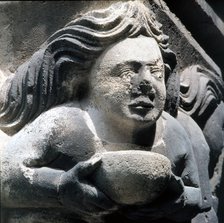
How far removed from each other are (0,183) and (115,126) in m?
0.32

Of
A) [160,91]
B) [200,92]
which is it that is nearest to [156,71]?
[160,91]

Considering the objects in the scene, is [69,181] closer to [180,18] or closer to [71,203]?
[71,203]

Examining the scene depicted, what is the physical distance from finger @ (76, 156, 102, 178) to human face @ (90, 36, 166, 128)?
139 millimetres

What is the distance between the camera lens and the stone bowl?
2.37m

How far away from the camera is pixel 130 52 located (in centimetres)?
250

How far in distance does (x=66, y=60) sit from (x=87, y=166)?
0.96 feet

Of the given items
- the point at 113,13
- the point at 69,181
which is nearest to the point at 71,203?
the point at 69,181

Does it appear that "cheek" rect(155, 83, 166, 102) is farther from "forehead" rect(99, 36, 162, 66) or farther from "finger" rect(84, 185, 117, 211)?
"finger" rect(84, 185, 117, 211)

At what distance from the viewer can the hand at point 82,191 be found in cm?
238

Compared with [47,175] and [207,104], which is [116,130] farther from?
[207,104]

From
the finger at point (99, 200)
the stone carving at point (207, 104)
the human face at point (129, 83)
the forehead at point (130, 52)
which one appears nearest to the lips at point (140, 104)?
the human face at point (129, 83)

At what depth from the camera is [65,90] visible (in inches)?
99.7

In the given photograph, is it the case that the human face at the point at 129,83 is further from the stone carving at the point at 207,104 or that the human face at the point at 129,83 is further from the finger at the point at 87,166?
the stone carving at the point at 207,104

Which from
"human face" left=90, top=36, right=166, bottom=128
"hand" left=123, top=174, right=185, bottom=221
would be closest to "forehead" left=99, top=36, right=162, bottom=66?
"human face" left=90, top=36, right=166, bottom=128
